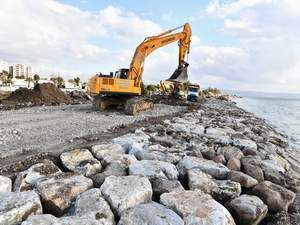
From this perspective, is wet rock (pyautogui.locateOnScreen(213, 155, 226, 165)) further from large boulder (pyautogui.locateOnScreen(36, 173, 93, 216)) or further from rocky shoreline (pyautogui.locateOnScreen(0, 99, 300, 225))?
large boulder (pyautogui.locateOnScreen(36, 173, 93, 216))

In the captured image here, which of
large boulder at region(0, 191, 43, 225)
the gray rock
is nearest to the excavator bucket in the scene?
large boulder at region(0, 191, 43, 225)

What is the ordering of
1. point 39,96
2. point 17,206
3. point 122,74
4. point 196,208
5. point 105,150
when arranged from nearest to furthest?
point 17,206, point 196,208, point 105,150, point 122,74, point 39,96

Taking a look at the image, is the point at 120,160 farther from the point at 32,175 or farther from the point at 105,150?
the point at 32,175

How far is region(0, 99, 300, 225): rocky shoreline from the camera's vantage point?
387 centimetres

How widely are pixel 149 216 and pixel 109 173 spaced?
146cm

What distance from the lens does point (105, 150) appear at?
6.27 m

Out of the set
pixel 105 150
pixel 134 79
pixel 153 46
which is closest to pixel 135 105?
pixel 134 79

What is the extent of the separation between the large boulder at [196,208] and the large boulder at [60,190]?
3.54 feet

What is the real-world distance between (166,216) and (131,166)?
1690 mm

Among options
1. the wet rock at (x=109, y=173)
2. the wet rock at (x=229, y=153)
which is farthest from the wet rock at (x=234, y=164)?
the wet rock at (x=109, y=173)

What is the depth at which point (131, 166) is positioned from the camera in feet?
18.0

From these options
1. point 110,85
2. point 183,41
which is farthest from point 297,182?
point 183,41

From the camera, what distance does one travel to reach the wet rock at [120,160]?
18.7ft

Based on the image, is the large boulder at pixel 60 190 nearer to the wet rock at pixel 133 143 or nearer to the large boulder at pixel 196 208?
the large boulder at pixel 196 208
